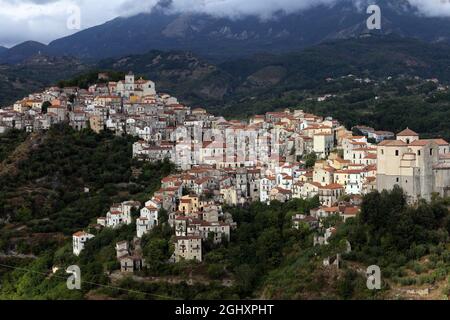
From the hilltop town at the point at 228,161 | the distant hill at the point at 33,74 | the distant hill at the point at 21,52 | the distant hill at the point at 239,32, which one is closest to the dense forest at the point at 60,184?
the hilltop town at the point at 228,161

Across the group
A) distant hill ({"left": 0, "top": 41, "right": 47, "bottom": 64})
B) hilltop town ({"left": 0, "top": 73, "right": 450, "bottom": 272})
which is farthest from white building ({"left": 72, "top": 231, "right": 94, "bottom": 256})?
distant hill ({"left": 0, "top": 41, "right": 47, "bottom": 64})

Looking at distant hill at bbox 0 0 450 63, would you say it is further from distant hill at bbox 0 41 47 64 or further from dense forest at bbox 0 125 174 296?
dense forest at bbox 0 125 174 296

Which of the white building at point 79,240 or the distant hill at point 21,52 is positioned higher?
the distant hill at point 21,52

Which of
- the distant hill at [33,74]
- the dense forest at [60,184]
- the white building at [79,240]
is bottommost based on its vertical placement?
the white building at [79,240]

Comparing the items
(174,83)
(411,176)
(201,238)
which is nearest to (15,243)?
(201,238)

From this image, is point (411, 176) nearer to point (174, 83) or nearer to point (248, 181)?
point (248, 181)

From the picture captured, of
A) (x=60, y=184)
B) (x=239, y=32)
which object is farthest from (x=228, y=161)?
(x=239, y=32)

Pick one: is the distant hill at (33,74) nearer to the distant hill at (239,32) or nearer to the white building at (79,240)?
the distant hill at (239,32)

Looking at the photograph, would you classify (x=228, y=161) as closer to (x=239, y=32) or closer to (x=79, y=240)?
(x=79, y=240)
